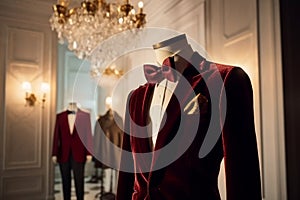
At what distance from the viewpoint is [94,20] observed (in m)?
2.84

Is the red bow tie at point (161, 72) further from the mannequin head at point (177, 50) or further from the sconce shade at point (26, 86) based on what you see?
the sconce shade at point (26, 86)

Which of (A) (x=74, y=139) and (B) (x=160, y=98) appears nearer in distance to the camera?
(B) (x=160, y=98)

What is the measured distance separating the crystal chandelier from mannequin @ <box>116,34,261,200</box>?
1.54 metres

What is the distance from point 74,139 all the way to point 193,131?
2847mm

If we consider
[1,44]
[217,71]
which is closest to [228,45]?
[217,71]

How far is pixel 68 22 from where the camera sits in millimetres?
2842

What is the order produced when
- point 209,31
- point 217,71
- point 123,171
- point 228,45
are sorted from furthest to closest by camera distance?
point 209,31 < point 228,45 < point 123,171 < point 217,71

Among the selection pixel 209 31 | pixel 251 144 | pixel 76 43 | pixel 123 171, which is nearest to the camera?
pixel 251 144

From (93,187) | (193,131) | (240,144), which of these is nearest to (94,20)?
(193,131)

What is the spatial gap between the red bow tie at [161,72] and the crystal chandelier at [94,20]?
148cm

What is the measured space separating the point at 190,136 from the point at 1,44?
142 inches

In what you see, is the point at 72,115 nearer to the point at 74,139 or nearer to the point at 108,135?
the point at 74,139

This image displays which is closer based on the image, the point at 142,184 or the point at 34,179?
the point at 142,184

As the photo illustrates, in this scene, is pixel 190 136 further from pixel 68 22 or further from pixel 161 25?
pixel 161 25
